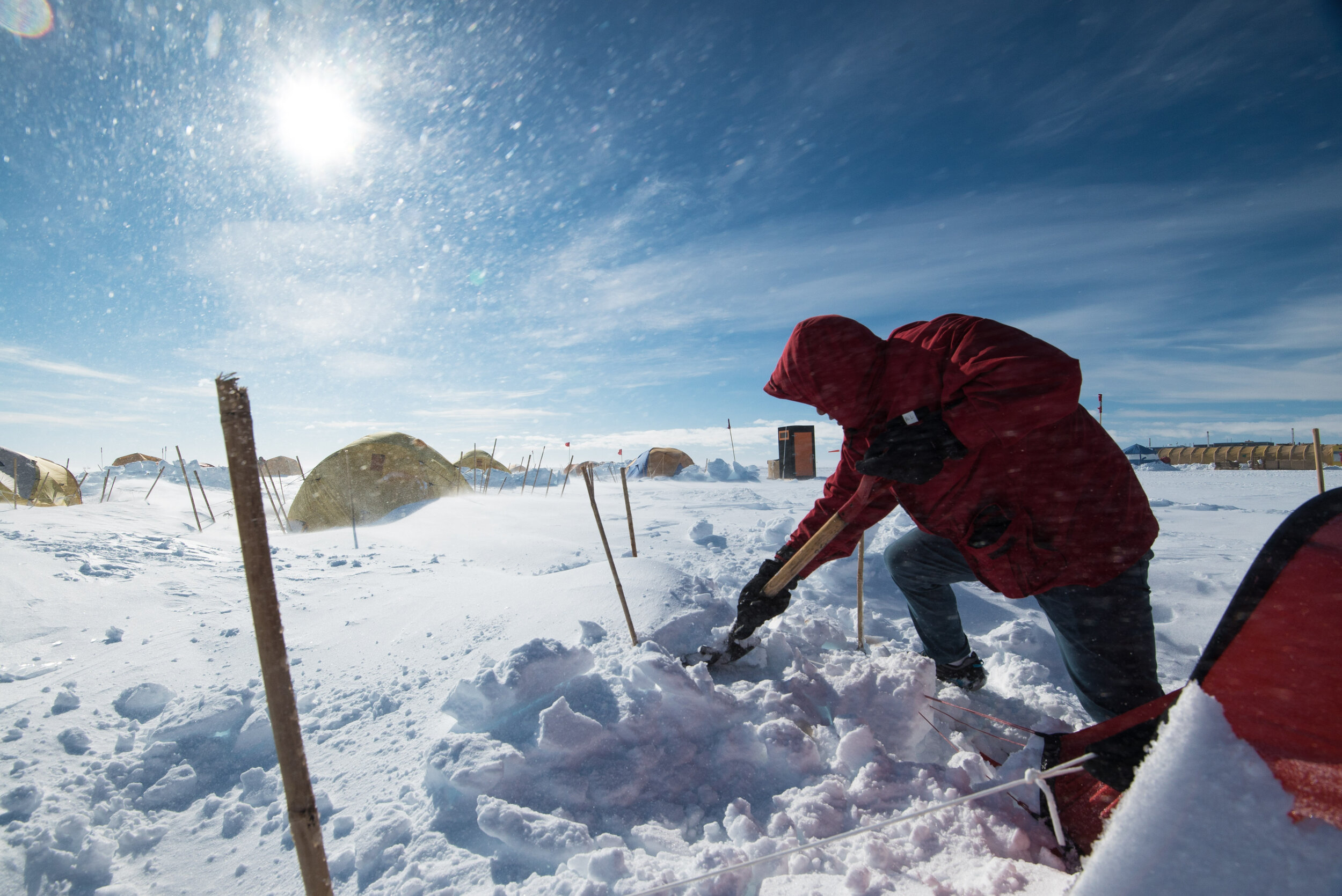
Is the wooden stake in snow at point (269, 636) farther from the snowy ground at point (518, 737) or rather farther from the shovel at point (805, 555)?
the shovel at point (805, 555)

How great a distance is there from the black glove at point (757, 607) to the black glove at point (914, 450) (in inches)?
28.1

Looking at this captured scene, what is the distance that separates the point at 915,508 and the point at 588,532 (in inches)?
184

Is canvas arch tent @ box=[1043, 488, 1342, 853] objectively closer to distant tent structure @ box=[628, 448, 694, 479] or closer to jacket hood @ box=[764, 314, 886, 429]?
jacket hood @ box=[764, 314, 886, 429]

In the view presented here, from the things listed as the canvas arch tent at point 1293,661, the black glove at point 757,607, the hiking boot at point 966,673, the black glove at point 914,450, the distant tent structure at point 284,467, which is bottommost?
the hiking boot at point 966,673

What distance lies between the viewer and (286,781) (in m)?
0.86

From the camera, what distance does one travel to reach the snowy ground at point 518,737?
4.12 ft

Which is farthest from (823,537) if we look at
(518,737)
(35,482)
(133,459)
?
(133,459)

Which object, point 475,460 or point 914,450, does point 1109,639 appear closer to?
point 914,450

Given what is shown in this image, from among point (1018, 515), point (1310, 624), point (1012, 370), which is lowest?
point (1310, 624)

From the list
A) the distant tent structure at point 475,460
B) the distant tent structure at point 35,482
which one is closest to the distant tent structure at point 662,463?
the distant tent structure at point 475,460

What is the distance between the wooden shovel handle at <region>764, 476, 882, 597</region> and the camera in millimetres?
1876

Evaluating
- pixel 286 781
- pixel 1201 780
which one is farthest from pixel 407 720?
pixel 1201 780

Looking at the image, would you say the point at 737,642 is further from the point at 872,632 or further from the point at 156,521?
the point at 156,521

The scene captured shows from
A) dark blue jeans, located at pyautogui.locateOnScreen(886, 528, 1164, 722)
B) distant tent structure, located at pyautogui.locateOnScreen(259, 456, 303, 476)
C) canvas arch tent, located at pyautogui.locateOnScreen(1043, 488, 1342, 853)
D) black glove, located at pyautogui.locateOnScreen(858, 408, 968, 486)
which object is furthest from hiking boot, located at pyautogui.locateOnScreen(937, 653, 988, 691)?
distant tent structure, located at pyautogui.locateOnScreen(259, 456, 303, 476)
